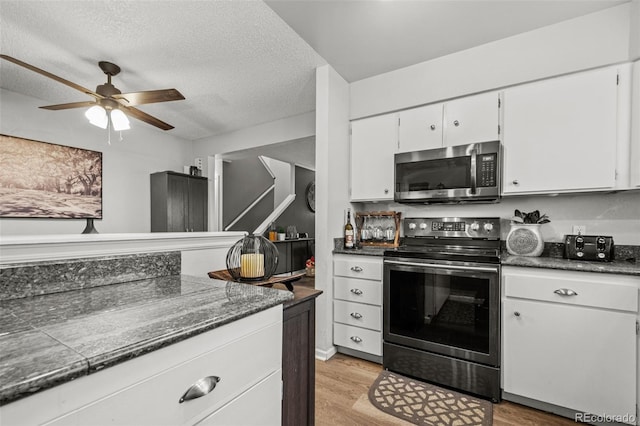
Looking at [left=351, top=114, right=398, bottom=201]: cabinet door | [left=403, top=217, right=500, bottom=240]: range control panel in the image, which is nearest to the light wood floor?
[left=403, top=217, right=500, bottom=240]: range control panel

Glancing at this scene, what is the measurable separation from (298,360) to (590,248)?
80.4 inches

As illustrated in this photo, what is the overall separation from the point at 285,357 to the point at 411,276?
137cm

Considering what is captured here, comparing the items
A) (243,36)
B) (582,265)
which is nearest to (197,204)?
(243,36)

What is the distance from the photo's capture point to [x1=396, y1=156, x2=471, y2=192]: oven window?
225cm

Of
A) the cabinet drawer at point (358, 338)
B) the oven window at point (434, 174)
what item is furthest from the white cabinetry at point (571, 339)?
the cabinet drawer at point (358, 338)

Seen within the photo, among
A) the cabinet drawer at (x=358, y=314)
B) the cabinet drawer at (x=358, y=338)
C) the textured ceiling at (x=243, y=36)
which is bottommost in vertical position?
the cabinet drawer at (x=358, y=338)

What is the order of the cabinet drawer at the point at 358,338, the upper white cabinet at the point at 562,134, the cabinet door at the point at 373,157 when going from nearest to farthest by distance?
the upper white cabinet at the point at 562,134 → the cabinet drawer at the point at 358,338 → the cabinet door at the point at 373,157

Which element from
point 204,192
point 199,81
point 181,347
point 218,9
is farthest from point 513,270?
point 204,192

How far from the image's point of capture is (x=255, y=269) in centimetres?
123

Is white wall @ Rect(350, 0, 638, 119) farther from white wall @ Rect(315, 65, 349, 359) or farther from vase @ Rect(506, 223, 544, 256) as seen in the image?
vase @ Rect(506, 223, 544, 256)

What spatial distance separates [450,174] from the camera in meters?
2.31

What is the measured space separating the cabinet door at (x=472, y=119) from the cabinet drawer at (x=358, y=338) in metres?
1.70

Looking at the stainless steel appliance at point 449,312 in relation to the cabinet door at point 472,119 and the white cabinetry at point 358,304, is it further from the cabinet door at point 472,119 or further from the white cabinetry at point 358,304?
the cabinet door at point 472,119

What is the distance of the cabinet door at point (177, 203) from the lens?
4.22 meters
